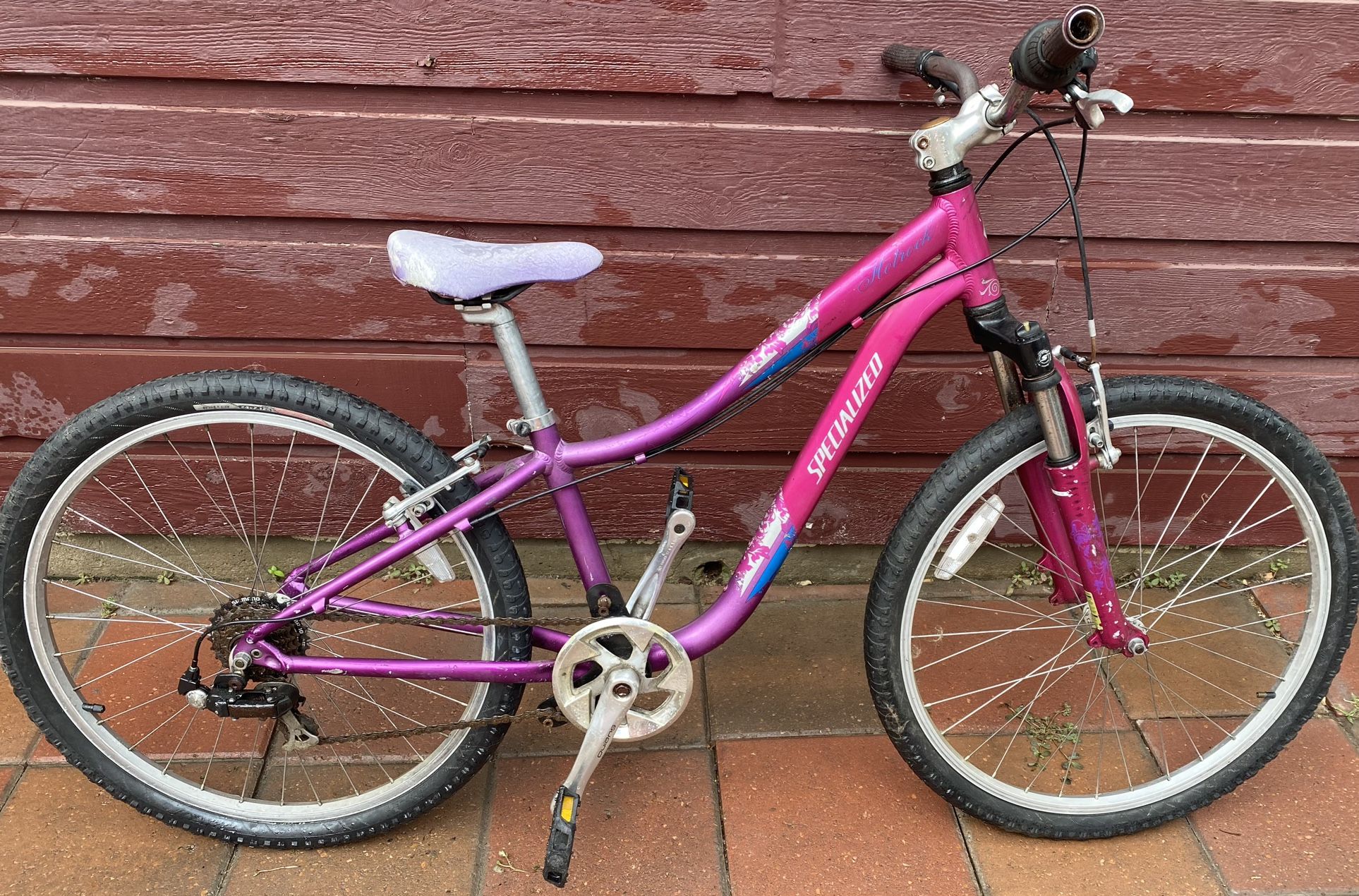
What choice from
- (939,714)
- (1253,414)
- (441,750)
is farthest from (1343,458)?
(441,750)

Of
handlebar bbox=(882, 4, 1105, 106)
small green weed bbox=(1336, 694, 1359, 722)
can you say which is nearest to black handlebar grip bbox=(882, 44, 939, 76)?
handlebar bbox=(882, 4, 1105, 106)

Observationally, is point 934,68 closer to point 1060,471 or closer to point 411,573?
point 1060,471

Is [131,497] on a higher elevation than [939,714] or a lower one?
higher

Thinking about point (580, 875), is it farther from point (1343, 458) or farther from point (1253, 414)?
point (1343, 458)

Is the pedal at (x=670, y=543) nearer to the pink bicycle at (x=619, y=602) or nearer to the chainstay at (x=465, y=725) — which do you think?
the pink bicycle at (x=619, y=602)

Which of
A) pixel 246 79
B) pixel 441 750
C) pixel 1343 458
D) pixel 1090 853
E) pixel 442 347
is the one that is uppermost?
pixel 246 79

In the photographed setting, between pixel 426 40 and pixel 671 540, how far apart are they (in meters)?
1.21

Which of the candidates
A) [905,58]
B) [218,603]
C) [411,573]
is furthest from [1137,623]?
[218,603]

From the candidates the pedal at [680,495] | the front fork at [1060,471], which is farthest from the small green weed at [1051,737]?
the pedal at [680,495]

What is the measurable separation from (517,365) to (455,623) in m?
0.53

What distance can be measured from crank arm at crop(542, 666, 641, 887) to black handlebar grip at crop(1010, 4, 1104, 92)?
1259 millimetres

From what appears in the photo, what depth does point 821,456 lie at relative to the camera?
76.2 inches

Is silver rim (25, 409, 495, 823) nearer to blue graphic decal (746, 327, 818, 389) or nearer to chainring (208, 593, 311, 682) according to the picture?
chainring (208, 593, 311, 682)

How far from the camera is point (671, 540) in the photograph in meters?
1.88
